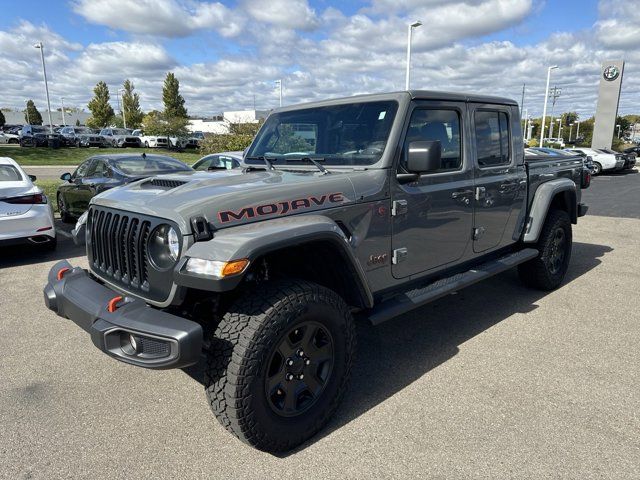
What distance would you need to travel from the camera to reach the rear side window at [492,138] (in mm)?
4043

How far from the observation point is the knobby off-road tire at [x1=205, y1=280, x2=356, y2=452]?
2381 millimetres

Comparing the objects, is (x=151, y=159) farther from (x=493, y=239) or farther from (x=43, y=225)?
(x=493, y=239)

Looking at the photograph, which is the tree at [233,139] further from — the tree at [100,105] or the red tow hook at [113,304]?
the tree at [100,105]

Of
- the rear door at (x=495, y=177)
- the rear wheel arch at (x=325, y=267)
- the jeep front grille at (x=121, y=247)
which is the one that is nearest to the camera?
the jeep front grille at (x=121, y=247)

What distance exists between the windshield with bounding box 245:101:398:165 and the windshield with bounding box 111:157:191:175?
15.5 ft

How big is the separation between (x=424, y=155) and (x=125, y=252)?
75.8 inches

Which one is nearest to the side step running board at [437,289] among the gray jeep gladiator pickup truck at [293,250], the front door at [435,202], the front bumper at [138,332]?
the gray jeep gladiator pickup truck at [293,250]

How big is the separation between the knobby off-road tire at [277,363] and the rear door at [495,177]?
186cm

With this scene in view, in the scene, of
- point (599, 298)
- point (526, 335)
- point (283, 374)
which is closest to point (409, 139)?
point (283, 374)

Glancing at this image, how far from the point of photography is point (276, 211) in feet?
8.77

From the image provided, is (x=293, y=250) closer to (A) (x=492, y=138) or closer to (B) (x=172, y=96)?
(A) (x=492, y=138)

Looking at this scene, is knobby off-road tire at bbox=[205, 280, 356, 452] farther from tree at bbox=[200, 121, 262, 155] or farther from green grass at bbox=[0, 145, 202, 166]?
green grass at bbox=[0, 145, 202, 166]

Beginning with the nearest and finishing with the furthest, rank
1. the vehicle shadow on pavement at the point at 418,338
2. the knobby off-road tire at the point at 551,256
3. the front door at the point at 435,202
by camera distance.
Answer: the vehicle shadow on pavement at the point at 418,338 → the front door at the point at 435,202 → the knobby off-road tire at the point at 551,256

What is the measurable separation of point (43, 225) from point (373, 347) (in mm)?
5041
